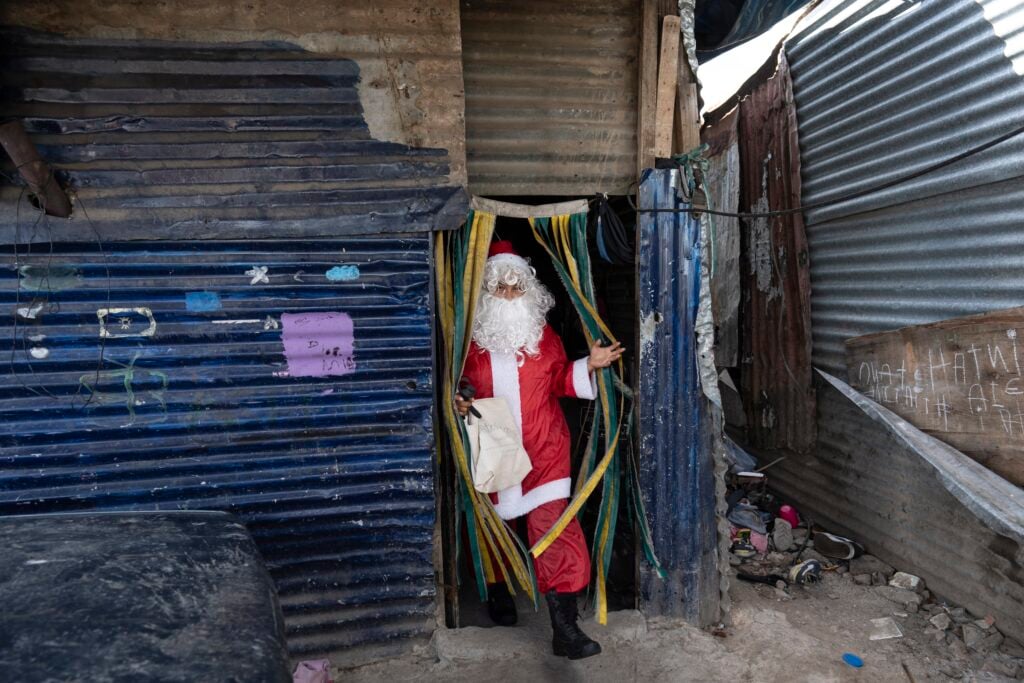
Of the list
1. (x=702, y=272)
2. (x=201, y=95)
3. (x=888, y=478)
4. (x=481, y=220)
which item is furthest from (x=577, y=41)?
(x=888, y=478)

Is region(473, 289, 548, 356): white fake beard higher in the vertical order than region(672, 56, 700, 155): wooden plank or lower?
lower

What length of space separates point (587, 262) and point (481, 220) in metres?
0.67

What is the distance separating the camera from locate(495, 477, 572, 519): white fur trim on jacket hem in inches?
158

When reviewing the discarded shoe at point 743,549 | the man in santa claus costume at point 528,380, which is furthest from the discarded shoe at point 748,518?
the man in santa claus costume at point 528,380

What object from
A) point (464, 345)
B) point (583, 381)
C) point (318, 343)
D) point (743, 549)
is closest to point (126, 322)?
point (318, 343)

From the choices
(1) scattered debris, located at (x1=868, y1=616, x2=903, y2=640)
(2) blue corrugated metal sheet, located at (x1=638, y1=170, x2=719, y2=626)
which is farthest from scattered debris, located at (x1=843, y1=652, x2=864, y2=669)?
(2) blue corrugated metal sheet, located at (x1=638, y1=170, x2=719, y2=626)

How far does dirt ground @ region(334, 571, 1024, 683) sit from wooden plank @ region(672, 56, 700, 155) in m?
2.81

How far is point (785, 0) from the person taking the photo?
4434mm

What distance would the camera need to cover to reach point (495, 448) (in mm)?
3834

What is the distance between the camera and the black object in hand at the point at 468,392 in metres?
3.91

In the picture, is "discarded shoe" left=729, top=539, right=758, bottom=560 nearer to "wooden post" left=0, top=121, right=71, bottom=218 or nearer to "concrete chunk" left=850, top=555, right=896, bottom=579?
"concrete chunk" left=850, top=555, right=896, bottom=579

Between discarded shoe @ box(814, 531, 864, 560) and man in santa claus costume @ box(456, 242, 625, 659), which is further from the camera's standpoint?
discarded shoe @ box(814, 531, 864, 560)

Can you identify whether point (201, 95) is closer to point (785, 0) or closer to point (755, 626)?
point (785, 0)

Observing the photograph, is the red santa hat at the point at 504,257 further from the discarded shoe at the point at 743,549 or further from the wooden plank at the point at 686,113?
the discarded shoe at the point at 743,549
